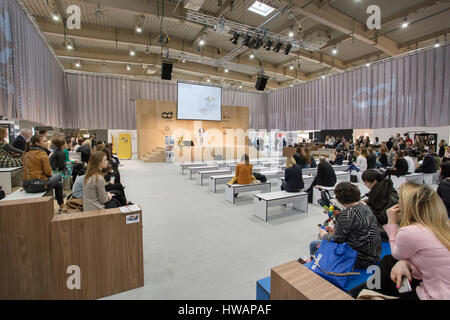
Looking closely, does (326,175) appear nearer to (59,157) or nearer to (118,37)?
(59,157)

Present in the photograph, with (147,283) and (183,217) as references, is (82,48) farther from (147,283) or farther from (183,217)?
(147,283)

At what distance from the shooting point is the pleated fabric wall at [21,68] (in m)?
5.07

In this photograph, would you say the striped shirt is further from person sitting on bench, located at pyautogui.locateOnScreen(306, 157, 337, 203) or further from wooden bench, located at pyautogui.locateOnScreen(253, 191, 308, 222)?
person sitting on bench, located at pyautogui.locateOnScreen(306, 157, 337, 203)

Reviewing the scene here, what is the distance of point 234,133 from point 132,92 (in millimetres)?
7941

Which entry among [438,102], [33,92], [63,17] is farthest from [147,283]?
[438,102]

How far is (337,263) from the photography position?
171cm

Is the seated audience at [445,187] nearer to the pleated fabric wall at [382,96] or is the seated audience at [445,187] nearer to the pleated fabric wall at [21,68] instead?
the pleated fabric wall at [21,68]

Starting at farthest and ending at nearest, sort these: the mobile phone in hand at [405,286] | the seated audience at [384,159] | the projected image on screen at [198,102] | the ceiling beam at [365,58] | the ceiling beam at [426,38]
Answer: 1. the projected image on screen at [198,102]
2. the ceiling beam at [365,58]
3. the ceiling beam at [426,38]
4. the seated audience at [384,159]
5. the mobile phone in hand at [405,286]

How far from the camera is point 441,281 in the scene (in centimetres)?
121

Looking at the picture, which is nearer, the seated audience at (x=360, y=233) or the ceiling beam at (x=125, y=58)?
the seated audience at (x=360, y=233)

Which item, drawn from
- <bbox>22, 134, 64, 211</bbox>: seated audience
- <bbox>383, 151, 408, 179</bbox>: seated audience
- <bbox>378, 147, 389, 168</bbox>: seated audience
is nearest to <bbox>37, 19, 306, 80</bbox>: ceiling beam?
<bbox>22, 134, 64, 211</bbox>: seated audience

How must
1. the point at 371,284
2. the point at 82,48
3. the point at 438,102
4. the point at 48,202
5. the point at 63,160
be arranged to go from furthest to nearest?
1. the point at 82,48
2. the point at 438,102
3. the point at 63,160
4. the point at 48,202
5. the point at 371,284

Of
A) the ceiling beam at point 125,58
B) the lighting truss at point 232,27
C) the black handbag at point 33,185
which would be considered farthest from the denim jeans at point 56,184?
the ceiling beam at point 125,58

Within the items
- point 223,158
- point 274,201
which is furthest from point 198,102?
point 274,201
